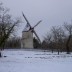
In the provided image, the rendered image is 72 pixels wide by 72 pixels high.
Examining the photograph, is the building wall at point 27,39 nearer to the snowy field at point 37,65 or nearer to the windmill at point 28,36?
the windmill at point 28,36

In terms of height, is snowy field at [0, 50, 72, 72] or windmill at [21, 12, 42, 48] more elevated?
windmill at [21, 12, 42, 48]

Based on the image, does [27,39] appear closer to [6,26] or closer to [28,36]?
[28,36]

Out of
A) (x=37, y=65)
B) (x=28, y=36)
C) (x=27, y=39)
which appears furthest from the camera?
(x=28, y=36)

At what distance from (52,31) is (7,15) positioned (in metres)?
75.2

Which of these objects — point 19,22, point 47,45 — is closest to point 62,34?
point 47,45

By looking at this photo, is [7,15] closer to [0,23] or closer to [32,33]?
[0,23]

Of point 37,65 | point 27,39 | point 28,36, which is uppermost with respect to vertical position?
point 28,36

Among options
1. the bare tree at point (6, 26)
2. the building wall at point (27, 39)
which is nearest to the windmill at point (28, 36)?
the building wall at point (27, 39)

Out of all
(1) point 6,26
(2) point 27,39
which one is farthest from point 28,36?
(1) point 6,26

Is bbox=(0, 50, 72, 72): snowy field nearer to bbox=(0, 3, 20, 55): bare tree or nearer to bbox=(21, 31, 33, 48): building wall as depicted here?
bbox=(0, 3, 20, 55): bare tree

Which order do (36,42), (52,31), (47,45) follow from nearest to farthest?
(36,42), (47,45), (52,31)

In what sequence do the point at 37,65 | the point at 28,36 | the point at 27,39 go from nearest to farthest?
the point at 37,65
the point at 27,39
the point at 28,36

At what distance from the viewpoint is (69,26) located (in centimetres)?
8481

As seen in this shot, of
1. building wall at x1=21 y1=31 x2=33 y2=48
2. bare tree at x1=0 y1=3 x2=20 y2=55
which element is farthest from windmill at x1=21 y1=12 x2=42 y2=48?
bare tree at x1=0 y1=3 x2=20 y2=55
